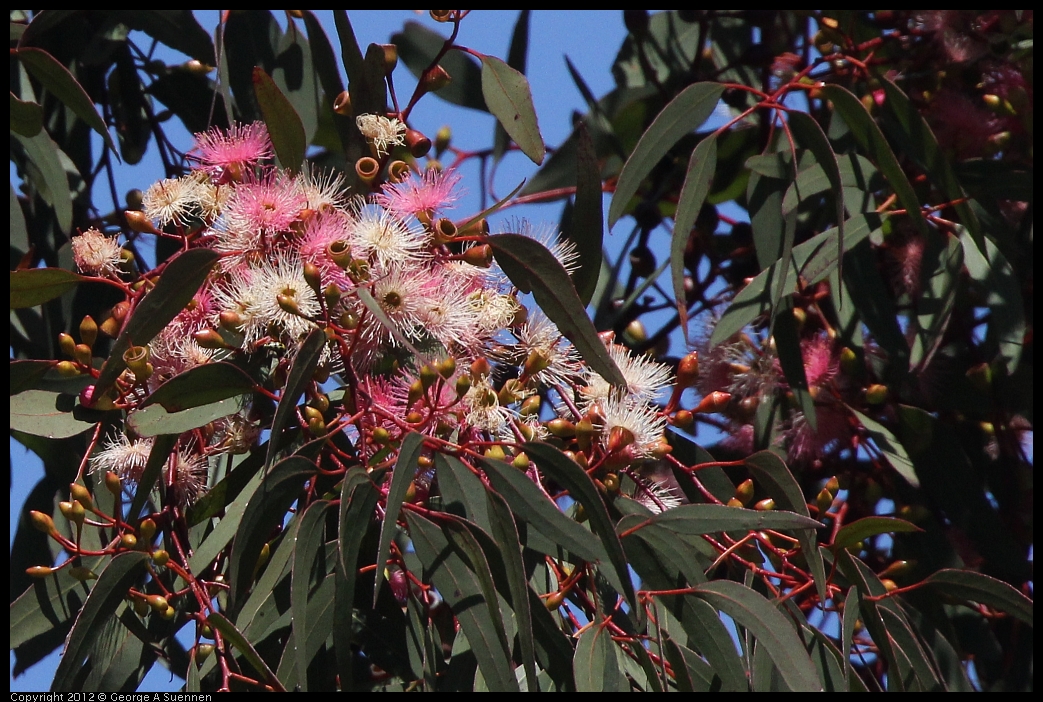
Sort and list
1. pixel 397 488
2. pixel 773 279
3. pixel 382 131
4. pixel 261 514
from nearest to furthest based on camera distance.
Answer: pixel 397 488 → pixel 261 514 → pixel 382 131 → pixel 773 279

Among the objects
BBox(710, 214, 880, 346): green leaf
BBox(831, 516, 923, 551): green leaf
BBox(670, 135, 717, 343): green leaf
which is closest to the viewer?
BBox(831, 516, 923, 551): green leaf

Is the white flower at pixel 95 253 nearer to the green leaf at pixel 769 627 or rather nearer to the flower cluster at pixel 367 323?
the flower cluster at pixel 367 323

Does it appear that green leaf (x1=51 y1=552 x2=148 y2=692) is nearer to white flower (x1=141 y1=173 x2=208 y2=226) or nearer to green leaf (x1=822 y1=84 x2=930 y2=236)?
white flower (x1=141 y1=173 x2=208 y2=226)

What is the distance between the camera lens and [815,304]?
151 cm

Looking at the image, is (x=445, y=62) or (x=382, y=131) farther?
(x=445, y=62)

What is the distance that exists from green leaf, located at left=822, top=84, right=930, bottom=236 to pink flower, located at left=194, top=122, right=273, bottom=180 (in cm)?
69

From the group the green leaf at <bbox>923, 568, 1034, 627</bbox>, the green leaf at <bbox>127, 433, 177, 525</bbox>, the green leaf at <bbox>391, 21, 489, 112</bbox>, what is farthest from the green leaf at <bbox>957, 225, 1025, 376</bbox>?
the green leaf at <bbox>127, 433, 177, 525</bbox>

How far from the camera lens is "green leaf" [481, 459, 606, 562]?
989 mm

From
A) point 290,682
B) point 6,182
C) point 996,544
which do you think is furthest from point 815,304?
point 6,182

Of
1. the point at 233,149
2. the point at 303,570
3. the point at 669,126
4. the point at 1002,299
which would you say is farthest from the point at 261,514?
the point at 1002,299

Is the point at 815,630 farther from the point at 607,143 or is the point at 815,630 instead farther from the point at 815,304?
the point at 607,143

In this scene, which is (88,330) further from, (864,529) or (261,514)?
(864,529)

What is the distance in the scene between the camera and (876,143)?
1.30 m

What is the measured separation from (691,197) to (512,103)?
9.4 inches
